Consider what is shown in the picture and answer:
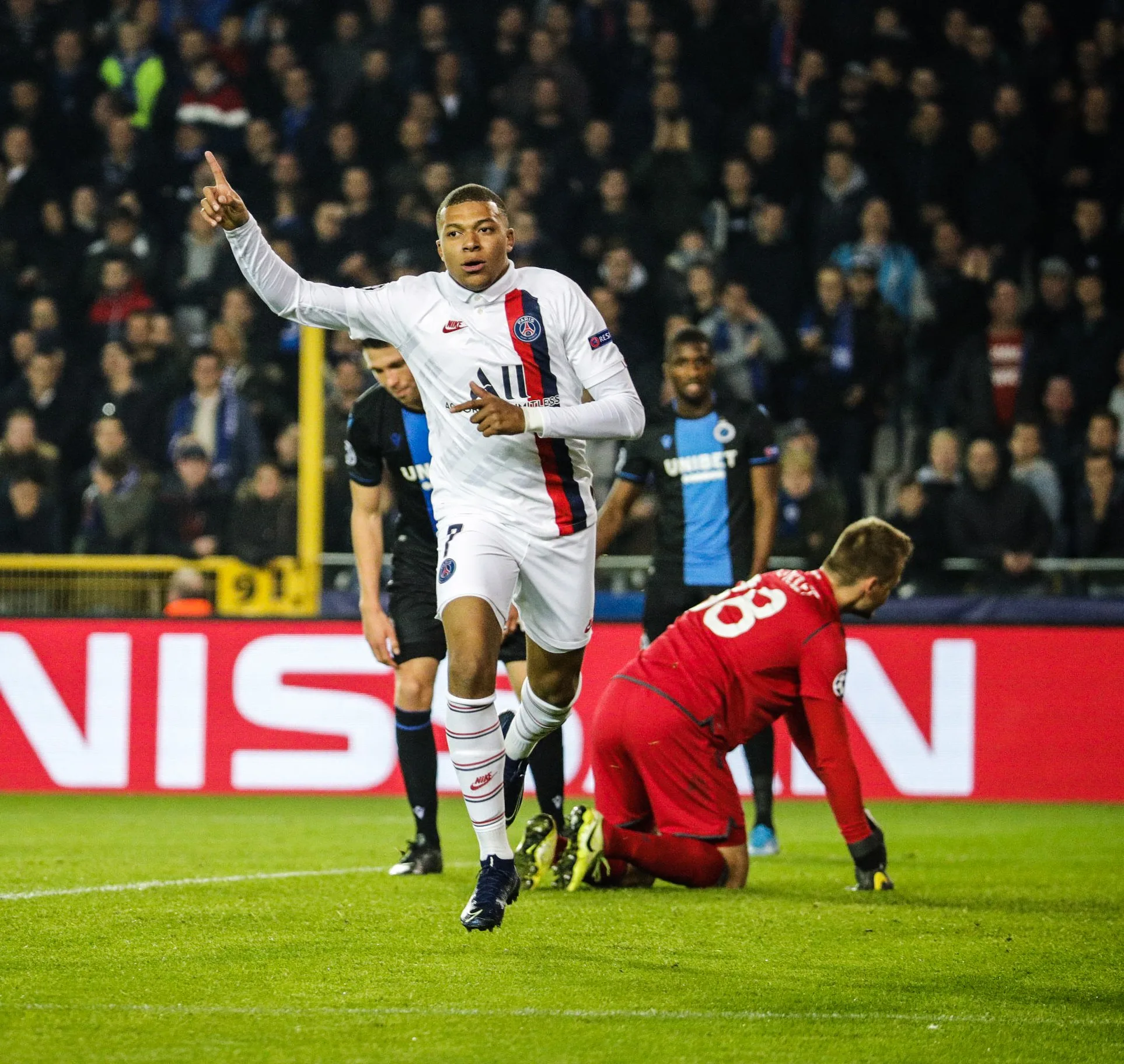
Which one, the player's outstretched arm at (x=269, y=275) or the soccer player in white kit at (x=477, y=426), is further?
the soccer player in white kit at (x=477, y=426)

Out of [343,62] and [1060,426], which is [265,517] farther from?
[343,62]

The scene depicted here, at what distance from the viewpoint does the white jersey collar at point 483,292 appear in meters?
5.56

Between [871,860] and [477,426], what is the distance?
211 centimetres

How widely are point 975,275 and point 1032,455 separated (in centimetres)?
210

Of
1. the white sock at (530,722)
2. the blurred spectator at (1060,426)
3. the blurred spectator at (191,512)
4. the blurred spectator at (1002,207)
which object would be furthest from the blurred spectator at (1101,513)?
the white sock at (530,722)

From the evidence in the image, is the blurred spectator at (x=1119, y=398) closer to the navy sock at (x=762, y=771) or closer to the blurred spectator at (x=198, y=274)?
the navy sock at (x=762, y=771)

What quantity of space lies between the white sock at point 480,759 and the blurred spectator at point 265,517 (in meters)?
5.60

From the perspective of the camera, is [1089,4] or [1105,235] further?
[1089,4]

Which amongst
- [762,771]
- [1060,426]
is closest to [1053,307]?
[1060,426]

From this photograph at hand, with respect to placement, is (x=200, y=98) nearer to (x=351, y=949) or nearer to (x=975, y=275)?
(x=975, y=275)

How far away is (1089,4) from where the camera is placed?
48.8ft

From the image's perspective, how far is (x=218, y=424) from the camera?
12.4m

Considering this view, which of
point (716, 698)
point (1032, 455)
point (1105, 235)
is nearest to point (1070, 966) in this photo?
point (716, 698)

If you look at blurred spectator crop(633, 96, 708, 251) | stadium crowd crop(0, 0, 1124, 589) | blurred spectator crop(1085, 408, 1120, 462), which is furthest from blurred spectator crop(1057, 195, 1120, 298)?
blurred spectator crop(633, 96, 708, 251)
